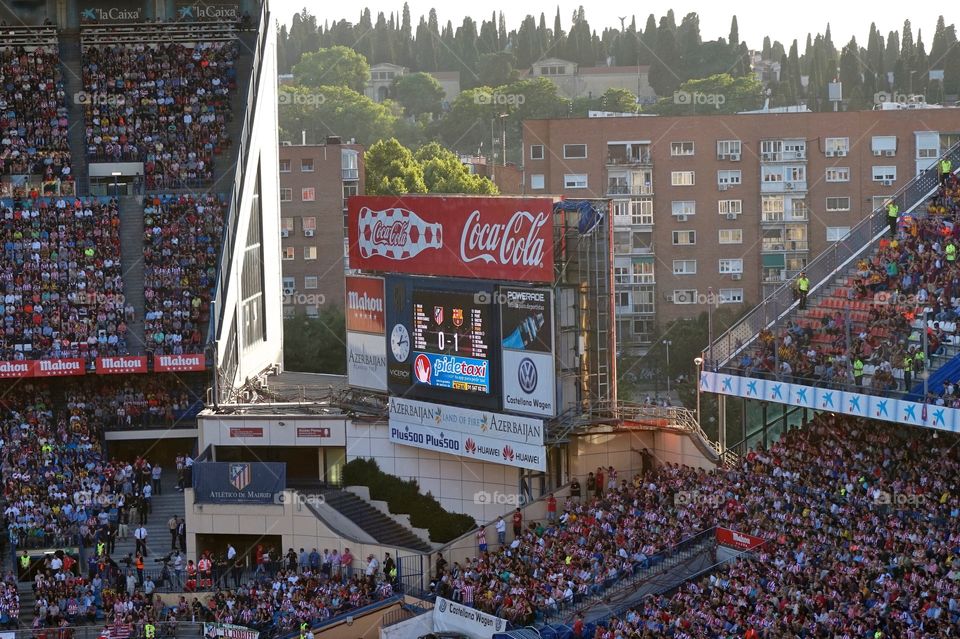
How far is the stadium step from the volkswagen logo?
4.78 metres

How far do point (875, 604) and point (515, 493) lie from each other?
11119mm

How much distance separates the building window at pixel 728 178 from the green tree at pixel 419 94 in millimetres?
81807

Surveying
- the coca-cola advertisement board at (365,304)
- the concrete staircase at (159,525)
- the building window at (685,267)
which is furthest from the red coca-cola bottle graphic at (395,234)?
the building window at (685,267)

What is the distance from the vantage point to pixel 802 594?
26156mm

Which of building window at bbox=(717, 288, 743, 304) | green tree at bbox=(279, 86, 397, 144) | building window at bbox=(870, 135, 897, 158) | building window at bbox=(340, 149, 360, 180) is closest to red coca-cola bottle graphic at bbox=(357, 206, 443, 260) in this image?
building window at bbox=(340, 149, 360, 180)

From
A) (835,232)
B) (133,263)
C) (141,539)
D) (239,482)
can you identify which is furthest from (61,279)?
(835,232)

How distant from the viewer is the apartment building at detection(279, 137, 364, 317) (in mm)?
74938

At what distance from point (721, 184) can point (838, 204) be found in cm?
600

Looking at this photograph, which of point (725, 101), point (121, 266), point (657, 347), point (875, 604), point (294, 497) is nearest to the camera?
point (875, 604)

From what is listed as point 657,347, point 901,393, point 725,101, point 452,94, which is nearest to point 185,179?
point 901,393

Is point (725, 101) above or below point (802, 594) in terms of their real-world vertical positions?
above

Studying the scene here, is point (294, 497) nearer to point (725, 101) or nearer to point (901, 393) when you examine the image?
point (901, 393)

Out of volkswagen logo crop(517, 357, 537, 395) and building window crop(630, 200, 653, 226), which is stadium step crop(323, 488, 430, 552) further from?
building window crop(630, 200, 653, 226)

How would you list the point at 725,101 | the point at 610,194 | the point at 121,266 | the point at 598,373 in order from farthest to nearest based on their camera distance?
the point at 725,101, the point at 610,194, the point at 121,266, the point at 598,373
